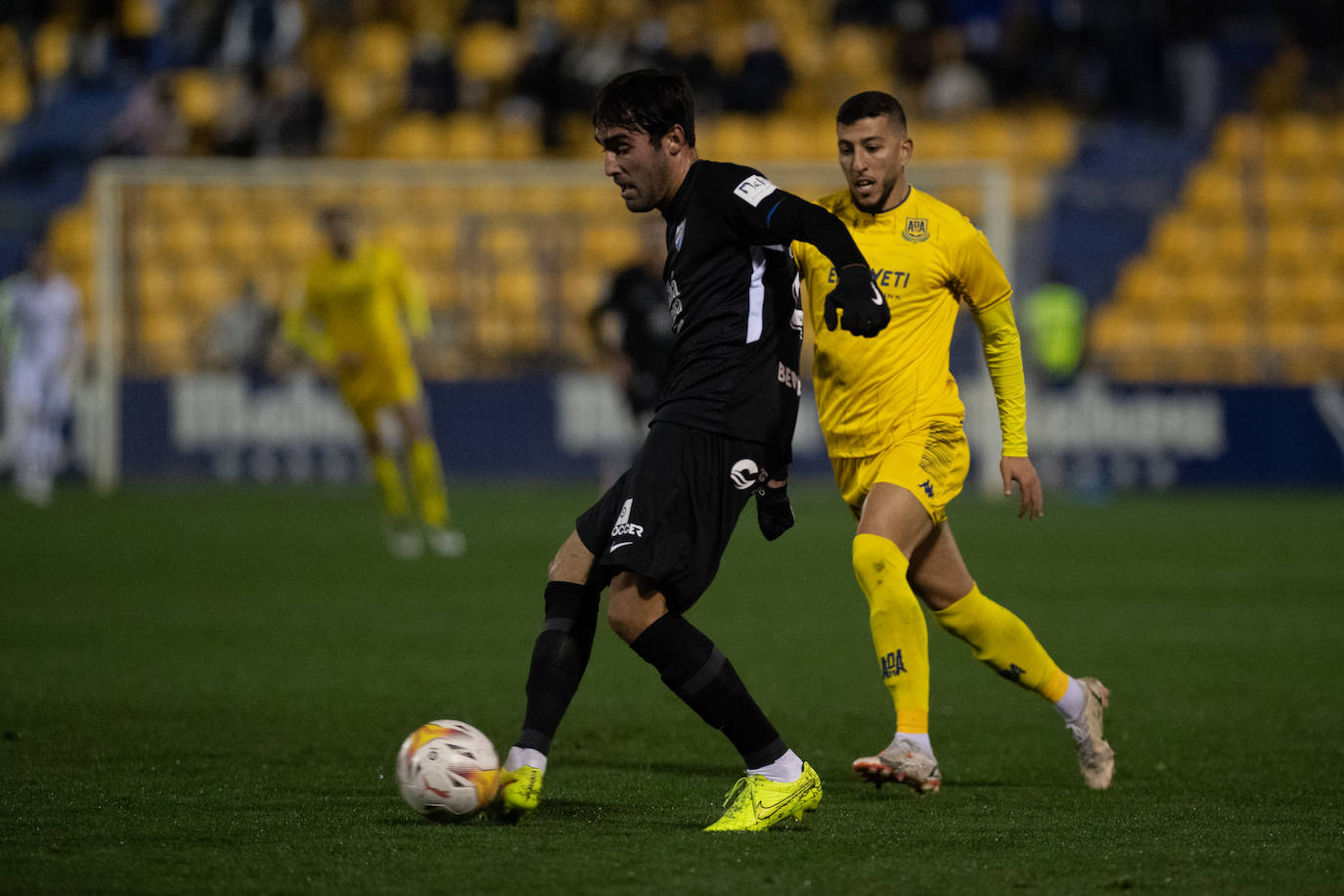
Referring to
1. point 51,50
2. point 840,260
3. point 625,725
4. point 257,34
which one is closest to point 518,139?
point 257,34

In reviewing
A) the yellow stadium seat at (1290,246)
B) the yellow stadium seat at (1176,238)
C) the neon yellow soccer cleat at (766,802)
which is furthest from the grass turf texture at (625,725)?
the yellow stadium seat at (1176,238)

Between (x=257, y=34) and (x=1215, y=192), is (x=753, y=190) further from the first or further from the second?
(x=257, y=34)

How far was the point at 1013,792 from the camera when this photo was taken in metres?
5.40

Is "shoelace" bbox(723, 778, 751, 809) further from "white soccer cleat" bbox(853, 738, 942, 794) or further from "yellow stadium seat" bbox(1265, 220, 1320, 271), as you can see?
"yellow stadium seat" bbox(1265, 220, 1320, 271)

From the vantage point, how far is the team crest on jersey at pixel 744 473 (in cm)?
463

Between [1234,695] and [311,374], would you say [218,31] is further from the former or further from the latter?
[1234,695]

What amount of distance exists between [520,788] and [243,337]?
15.9 m

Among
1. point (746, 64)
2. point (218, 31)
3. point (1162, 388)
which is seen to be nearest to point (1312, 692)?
point (1162, 388)

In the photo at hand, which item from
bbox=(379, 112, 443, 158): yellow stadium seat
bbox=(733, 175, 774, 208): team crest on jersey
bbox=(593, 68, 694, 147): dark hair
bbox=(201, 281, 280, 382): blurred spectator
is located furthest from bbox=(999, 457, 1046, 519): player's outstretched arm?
bbox=(379, 112, 443, 158): yellow stadium seat

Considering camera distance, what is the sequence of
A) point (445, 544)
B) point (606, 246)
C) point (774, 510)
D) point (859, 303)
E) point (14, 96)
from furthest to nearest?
point (14, 96) → point (606, 246) → point (445, 544) → point (774, 510) → point (859, 303)

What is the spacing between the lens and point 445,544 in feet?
44.6

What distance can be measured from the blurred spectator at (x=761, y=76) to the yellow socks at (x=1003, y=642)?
58.1 feet

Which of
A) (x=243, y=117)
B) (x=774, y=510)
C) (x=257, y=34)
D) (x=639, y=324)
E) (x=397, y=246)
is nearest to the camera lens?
(x=774, y=510)

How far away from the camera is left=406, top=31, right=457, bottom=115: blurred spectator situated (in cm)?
2273
